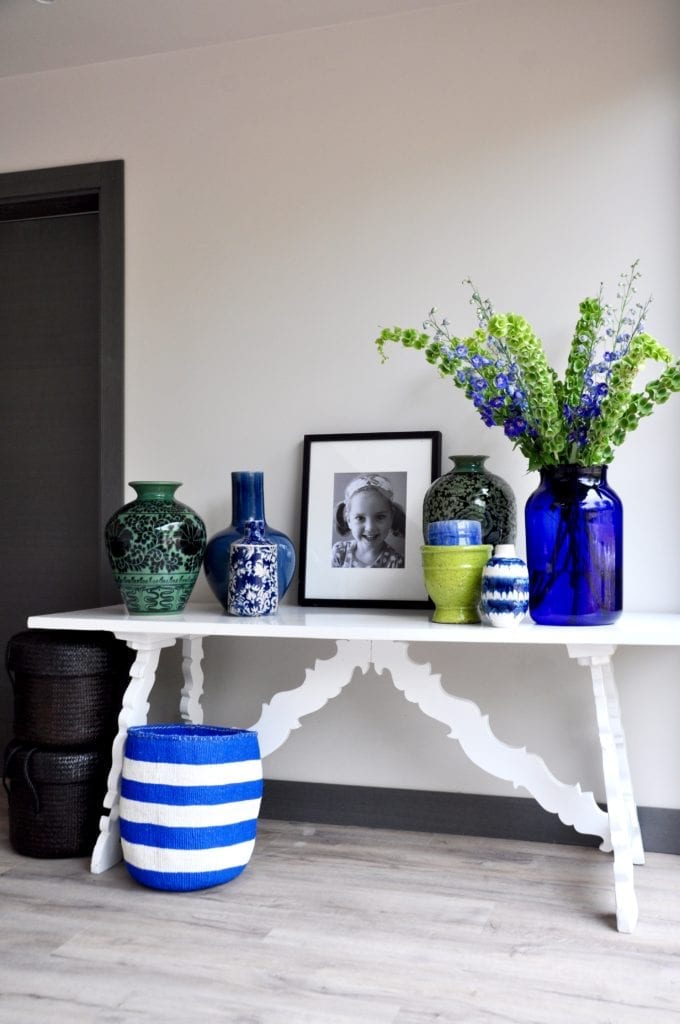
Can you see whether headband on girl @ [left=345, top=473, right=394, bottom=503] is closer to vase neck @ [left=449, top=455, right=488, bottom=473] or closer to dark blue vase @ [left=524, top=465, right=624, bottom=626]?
vase neck @ [left=449, top=455, right=488, bottom=473]

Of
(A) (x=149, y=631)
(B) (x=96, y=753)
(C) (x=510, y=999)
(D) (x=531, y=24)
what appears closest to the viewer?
(C) (x=510, y=999)

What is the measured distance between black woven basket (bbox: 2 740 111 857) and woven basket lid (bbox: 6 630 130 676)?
20 cm

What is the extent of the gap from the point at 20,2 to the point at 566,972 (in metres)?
2.60

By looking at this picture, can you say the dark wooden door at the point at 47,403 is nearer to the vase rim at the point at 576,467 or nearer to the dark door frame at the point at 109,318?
the dark door frame at the point at 109,318

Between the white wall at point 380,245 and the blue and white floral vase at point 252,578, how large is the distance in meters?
0.36

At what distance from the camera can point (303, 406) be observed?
2.71 metres

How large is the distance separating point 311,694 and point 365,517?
52 cm

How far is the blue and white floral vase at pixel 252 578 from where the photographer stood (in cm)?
232

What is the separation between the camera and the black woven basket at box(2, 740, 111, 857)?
7.72 ft

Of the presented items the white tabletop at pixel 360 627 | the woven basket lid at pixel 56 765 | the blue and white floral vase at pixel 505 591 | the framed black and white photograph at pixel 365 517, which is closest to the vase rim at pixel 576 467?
the blue and white floral vase at pixel 505 591

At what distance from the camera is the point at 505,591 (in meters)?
Answer: 2.06

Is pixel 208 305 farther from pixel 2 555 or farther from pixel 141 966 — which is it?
pixel 141 966

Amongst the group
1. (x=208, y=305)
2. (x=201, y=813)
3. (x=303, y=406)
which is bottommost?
(x=201, y=813)

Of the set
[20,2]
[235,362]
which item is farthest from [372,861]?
[20,2]
